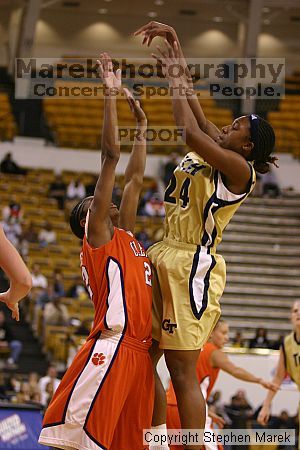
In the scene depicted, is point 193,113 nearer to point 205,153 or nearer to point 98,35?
point 205,153

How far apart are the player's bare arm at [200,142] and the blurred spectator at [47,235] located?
15.6 m

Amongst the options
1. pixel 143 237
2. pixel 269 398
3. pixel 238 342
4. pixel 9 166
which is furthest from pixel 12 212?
pixel 269 398

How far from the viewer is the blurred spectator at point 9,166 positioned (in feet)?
77.0

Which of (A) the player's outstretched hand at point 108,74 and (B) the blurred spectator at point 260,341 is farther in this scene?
(B) the blurred spectator at point 260,341

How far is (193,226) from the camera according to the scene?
6.35 metres

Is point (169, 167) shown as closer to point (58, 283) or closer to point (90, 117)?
point (90, 117)

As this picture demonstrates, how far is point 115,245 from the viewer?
627 centimetres

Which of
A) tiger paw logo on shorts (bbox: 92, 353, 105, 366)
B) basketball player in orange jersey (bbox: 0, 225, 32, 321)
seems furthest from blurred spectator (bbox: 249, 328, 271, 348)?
basketball player in orange jersey (bbox: 0, 225, 32, 321)

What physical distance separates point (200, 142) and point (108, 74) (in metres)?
0.73

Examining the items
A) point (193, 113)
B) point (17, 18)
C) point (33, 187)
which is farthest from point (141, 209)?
point (193, 113)

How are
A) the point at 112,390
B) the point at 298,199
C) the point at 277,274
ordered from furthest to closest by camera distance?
the point at 298,199, the point at 277,274, the point at 112,390

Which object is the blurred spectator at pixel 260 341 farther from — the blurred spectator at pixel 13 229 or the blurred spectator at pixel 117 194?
the blurred spectator at pixel 13 229

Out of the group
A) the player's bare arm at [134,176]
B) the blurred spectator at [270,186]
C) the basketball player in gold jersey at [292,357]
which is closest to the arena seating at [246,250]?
the blurred spectator at [270,186]

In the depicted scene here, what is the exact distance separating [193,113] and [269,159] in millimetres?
603
